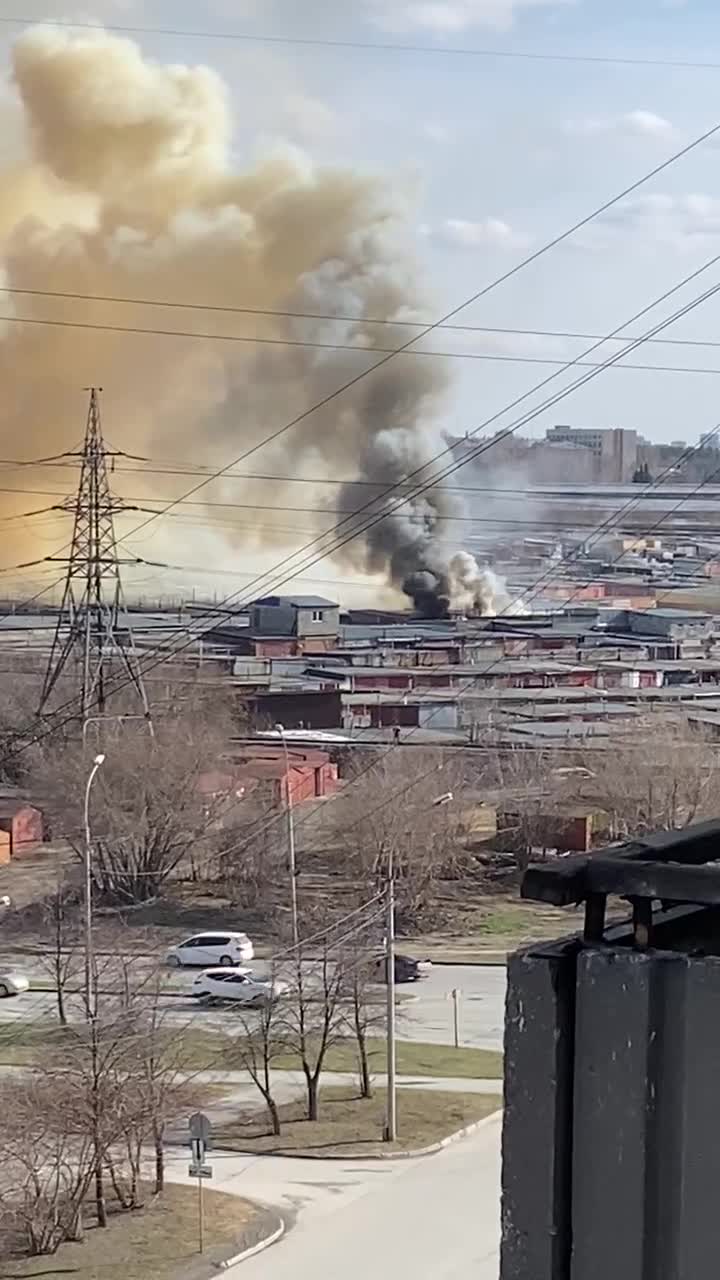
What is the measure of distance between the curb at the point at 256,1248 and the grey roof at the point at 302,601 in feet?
36.9

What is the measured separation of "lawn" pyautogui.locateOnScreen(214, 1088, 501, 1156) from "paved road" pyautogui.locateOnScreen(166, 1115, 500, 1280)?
0.08 m

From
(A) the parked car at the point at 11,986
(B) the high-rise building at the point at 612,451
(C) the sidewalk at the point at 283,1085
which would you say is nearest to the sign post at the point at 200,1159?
(C) the sidewalk at the point at 283,1085

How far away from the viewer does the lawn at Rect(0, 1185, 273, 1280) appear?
3826 millimetres

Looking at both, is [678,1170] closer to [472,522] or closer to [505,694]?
[505,694]

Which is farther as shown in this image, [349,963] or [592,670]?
[592,670]

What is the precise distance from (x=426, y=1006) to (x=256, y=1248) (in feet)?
7.73

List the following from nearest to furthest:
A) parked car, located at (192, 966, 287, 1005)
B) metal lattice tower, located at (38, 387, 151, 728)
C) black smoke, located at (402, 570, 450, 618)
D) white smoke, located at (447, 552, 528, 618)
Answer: parked car, located at (192, 966, 287, 1005) < metal lattice tower, located at (38, 387, 151, 728) < black smoke, located at (402, 570, 450, 618) < white smoke, located at (447, 552, 528, 618)

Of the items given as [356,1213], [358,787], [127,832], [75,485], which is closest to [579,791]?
[358,787]

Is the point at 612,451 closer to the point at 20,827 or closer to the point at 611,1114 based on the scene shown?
the point at 20,827

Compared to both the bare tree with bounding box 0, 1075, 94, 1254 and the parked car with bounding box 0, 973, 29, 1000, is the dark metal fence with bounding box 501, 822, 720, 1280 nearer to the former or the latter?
the bare tree with bounding box 0, 1075, 94, 1254

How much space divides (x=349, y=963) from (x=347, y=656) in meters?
8.08

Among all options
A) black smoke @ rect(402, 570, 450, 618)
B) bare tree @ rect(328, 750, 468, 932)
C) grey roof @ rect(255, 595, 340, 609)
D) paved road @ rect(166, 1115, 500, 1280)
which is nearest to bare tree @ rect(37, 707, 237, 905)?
bare tree @ rect(328, 750, 468, 932)

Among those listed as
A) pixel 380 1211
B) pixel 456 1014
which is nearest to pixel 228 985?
pixel 456 1014

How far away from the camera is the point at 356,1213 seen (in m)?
4.21
